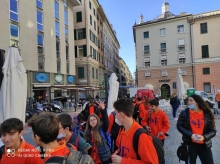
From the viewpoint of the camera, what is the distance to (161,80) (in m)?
34.8

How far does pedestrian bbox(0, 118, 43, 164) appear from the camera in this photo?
1.88m

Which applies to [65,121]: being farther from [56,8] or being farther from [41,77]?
[56,8]

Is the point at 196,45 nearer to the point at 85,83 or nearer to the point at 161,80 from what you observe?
the point at 161,80

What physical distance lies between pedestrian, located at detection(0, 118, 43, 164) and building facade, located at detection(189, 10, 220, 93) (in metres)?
34.4

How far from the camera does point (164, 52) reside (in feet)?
116

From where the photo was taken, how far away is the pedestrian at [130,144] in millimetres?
1705

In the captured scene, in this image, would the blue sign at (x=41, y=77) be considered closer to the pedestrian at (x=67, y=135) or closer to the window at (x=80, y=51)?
the window at (x=80, y=51)


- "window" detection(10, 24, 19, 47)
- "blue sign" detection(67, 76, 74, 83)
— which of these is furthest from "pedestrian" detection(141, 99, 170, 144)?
"blue sign" detection(67, 76, 74, 83)

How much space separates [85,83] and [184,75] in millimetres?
17748

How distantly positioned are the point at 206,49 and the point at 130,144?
35.9 m

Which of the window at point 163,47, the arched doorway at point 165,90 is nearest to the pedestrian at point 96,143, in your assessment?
the arched doorway at point 165,90

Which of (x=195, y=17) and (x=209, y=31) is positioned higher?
(x=195, y=17)

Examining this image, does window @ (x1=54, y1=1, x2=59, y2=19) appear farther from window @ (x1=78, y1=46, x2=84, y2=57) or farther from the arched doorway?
the arched doorway

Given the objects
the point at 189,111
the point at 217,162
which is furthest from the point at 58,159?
the point at 217,162
